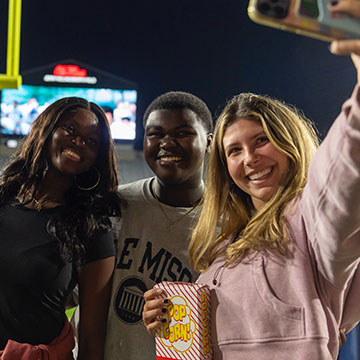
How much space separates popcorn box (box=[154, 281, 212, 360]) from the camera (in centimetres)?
120

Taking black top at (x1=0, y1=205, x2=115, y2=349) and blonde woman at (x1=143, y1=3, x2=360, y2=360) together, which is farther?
black top at (x1=0, y1=205, x2=115, y2=349)

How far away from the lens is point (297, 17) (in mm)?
689

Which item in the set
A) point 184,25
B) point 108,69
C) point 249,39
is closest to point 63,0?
point 108,69

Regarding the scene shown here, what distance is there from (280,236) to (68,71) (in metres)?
7.34

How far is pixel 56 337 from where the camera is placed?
1.65 m

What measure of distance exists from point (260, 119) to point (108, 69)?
834 cm

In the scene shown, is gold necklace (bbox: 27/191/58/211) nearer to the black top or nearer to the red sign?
the black top

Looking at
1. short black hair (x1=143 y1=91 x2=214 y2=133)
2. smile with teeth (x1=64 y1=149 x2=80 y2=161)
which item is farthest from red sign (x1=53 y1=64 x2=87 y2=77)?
smile with teeth (x1=64 y1=149 x2=80 y2=161)

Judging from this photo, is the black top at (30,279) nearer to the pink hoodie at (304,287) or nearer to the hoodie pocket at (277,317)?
the pink hoodie at (304,287)

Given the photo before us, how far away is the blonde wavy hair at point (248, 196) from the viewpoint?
1214 mm

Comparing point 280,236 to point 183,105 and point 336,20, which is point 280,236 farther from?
point 183,105

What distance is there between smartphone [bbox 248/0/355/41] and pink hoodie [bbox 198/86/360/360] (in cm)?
24

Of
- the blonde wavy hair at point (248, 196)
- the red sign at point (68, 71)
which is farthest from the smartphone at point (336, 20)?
the red sign at point (68, 71)

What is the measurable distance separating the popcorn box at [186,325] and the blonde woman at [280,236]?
26 mm
